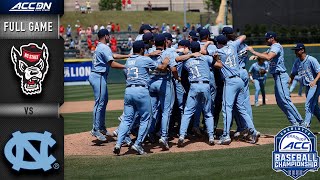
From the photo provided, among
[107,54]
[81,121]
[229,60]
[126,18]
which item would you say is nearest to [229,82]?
[229,60]

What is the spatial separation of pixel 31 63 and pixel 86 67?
24606 mm

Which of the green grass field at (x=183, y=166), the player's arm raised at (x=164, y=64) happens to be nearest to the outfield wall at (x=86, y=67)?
the player's arm raised at (x=164, y=64)

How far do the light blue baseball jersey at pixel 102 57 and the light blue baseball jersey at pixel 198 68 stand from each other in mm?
1421

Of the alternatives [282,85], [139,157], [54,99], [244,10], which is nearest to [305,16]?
[244,10]

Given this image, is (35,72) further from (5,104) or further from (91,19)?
(91,19)

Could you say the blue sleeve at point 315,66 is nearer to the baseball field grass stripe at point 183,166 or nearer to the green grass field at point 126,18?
the baseball field grass stripe at point 183,166

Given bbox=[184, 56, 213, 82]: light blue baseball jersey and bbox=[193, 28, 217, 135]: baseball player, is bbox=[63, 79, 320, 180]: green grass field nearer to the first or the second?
bbox=[184, 56, 213, 82]: light blue baseball jersey

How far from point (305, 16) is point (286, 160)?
2458 centimetres

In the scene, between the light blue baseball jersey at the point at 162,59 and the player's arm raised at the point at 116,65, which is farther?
the light blue baseball jersey at the point at 162,59

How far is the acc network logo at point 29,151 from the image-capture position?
8414mm

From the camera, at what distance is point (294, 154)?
33.1 feet

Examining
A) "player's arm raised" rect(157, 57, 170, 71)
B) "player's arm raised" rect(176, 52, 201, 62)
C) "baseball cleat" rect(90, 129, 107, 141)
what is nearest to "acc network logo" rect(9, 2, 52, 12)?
"player's arm raised" rect(157, 57, 170, 71)

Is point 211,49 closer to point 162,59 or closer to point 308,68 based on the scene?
point 162,59

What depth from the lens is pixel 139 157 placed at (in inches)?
469
